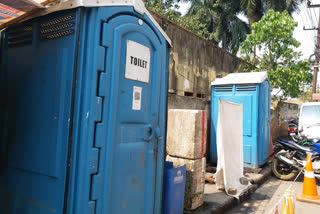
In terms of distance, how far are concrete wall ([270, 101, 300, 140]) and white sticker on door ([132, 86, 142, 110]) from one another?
974 centimetres

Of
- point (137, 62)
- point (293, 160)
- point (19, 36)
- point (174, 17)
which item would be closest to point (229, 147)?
point (293, 160)

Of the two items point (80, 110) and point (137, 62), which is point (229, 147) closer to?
point (137, 62)

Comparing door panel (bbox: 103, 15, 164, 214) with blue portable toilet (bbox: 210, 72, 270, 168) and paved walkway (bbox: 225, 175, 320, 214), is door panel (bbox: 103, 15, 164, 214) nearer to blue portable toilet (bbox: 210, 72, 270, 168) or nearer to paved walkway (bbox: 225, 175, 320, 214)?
paved walkway (bbox: 225, 175, 320, 214)

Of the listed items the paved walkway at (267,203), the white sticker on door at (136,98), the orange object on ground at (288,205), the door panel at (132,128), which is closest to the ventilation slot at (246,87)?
the paved walkway at (267,203)

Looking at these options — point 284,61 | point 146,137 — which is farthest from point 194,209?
point 284,61

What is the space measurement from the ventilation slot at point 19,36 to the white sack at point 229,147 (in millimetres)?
3117

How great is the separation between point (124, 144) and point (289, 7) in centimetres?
2038

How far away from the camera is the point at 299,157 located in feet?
20.2

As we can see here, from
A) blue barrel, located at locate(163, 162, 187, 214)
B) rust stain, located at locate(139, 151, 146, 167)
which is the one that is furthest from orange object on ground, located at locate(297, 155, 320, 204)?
rust stain, located at locate(139, 151, 146, 167)

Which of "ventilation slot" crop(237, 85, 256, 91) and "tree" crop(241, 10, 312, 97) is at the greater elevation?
"tree" crop(241, 10, 312, 97)

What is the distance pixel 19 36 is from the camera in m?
2.40

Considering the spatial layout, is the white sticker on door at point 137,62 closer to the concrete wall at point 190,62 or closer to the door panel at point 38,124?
the door panel at point 38,124

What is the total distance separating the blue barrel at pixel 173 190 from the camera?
3025 mm

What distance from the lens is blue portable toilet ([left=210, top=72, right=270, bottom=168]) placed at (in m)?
6.23
